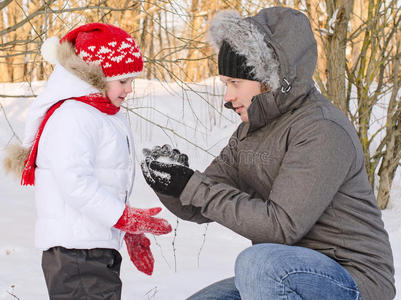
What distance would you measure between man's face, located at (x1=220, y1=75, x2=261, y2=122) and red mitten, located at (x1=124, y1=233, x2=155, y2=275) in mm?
770

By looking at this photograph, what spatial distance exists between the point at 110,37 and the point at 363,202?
119 cm

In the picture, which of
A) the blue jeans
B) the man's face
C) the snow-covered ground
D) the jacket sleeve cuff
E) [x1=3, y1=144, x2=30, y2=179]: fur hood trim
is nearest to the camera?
the blue jeans

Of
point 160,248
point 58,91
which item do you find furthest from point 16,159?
point 160,248

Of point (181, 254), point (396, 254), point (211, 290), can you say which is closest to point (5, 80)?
point (181, 254)

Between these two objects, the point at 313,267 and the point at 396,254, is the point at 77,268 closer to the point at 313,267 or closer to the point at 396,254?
the point at 313,267

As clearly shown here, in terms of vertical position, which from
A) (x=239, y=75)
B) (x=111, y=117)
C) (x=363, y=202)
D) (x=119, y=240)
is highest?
(x=239, y=75)

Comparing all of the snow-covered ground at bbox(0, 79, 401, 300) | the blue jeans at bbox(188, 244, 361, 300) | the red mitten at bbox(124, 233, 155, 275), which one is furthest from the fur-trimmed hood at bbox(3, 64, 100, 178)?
the blue jeans at bbox(188, 244, 361, 300)

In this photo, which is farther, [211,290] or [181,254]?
[181,254]

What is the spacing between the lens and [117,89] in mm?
2340

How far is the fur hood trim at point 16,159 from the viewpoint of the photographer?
2.37m

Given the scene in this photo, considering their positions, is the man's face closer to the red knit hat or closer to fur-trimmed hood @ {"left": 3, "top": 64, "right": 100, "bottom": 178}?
the red knit hat

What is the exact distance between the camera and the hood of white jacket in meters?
2.26

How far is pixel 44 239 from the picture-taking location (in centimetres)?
217

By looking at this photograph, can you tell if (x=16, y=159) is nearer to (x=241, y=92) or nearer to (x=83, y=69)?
(x=83, y=69)
